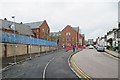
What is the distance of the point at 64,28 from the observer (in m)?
114

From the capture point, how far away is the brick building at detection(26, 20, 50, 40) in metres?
81.2

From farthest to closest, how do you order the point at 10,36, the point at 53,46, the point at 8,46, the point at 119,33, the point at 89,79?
the point at 53,46
the point at 119,33
the point at 10,36
the point at 8,46
the point at 89,79

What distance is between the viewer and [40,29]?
270 feet

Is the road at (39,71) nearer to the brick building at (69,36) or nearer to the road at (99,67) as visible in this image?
the road at (99,67)

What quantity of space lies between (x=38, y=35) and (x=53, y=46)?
14.5m

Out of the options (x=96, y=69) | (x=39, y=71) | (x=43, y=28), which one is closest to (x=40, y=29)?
(x=43, y=28)

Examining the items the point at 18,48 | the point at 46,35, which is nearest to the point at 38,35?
the point at 46,35

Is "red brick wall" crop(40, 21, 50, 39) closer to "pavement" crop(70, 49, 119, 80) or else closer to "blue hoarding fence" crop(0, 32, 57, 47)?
"blue hoarding fence" crop(0, 32, 57, 47)

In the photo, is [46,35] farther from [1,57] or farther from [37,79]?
[37,79]

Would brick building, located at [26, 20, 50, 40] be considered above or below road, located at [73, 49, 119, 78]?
above

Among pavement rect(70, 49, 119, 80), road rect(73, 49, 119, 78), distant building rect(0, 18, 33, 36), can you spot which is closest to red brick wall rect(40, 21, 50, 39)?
distant building rect(0, 18, 33, 36)

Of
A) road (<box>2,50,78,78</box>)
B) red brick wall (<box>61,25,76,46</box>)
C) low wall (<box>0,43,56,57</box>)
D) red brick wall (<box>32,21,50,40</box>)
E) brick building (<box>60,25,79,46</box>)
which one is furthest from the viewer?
red brick wall (<box>61,25,76,46</box>)

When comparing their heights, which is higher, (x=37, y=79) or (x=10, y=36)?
(x=10, y=36)

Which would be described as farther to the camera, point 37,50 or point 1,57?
point 37,50
